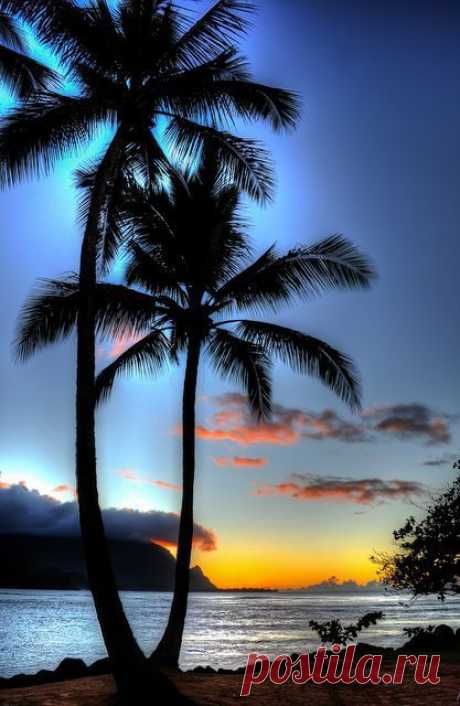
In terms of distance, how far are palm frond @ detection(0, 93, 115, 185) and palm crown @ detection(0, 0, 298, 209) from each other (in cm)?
1

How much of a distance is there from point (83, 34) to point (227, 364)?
6786 millimetres

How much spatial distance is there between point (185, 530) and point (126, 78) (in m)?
7.31

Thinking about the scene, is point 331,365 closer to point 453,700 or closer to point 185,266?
point 185,266

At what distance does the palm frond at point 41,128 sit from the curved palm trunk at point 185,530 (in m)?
4.26

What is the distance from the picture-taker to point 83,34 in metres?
9.15

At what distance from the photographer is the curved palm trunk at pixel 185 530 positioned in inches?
409

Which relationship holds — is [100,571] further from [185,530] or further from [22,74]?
[22,74]

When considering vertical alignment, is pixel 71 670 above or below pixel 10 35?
below

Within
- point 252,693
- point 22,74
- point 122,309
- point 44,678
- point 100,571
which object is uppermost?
point 22,74

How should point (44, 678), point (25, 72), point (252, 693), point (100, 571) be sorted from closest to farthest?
point (100, 571), point (252, 693), point (25, 72), point (44, 678)

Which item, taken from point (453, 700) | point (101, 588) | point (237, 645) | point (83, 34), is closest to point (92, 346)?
point (101, 588)

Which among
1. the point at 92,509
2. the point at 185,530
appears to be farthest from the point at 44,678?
the point at 92,509

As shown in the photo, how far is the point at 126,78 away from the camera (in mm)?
9578

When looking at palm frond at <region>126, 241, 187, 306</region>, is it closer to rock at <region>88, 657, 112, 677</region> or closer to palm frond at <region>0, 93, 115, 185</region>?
palm frond at <region>0, 93, 115, 185</region>
